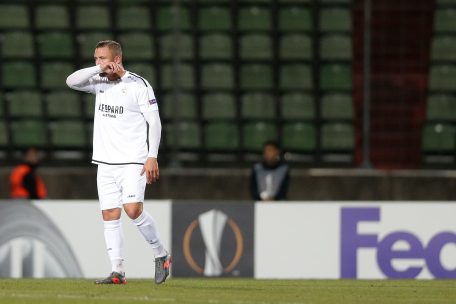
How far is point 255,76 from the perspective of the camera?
20.5 m

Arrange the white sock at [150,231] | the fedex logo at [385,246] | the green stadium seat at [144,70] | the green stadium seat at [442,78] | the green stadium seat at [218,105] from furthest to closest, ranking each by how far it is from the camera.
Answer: the green stadium seat at [442,78] → the green stadium seat at [144,70] → the green stadium seat at [218,105] → the fedex logo at [385,246] → the white sock at [150,231]

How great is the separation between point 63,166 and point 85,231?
517 centimetres

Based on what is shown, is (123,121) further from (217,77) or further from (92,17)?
(92,17)

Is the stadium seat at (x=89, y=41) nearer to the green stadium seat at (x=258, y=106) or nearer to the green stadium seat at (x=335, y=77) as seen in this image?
the green stadium seat at (x=258, y=106)

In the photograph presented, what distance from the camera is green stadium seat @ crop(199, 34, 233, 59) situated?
67.6 feet

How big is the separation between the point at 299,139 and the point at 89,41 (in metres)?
3.92

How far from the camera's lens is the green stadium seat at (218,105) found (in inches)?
787

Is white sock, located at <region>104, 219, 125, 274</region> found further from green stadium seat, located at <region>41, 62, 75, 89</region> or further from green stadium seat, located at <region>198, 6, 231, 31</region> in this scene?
green stadium seat, located at <region>198, 6, 231, 31</region>

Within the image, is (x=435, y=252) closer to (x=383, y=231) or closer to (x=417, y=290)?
(x=383, y=231)

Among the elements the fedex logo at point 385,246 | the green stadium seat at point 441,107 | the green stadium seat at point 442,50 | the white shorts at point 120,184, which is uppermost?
the green stadium seat at point 442,50

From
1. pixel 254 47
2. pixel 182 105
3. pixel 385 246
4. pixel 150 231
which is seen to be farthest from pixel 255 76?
pixel 150 231

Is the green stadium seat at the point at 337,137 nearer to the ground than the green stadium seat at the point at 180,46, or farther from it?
nearer to the ground

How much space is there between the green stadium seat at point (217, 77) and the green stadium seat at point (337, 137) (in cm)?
177

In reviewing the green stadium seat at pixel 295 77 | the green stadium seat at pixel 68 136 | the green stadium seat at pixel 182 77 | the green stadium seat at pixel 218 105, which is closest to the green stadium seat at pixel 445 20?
the green stadium seat at pixel 295 77
